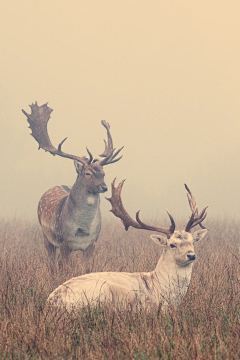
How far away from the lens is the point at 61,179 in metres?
59.3

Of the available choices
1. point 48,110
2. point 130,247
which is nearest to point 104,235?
point 130,247

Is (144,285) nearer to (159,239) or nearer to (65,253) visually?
(159,239)

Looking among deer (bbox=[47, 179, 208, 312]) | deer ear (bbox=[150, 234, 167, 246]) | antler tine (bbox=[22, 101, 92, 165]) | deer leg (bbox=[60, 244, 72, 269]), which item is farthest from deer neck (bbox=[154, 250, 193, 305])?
antler tine (bbox=[22, 101, 92, 165])

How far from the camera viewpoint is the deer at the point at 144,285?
4.91 m

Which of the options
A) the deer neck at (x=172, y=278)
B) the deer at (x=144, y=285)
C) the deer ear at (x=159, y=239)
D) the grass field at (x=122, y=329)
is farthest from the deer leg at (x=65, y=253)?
the deer neck at (x=172, y=278)

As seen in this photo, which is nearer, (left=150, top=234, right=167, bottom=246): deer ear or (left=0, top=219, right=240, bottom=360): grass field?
(left=0, top=219, right=240, bottom=360): grass field

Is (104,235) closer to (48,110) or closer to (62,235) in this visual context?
(48,110)

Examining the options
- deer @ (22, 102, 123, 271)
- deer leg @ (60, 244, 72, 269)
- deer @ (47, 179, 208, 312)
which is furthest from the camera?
deer @ (22, 102, 123, 271)

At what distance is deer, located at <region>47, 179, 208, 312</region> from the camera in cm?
491

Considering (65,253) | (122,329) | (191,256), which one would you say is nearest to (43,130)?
(65,253)

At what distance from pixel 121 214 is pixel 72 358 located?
2.78m

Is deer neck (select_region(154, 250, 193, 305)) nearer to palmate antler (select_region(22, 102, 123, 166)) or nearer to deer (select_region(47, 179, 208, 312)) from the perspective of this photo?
deer (select_region(47, 179, 208, 312))

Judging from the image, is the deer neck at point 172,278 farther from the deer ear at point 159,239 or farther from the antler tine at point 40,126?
the antler tine at point 40,126

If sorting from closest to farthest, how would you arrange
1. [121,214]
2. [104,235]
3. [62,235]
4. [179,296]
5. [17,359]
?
[17,359] < [179,296] < [121,214] < [62,235] < [104,235]
